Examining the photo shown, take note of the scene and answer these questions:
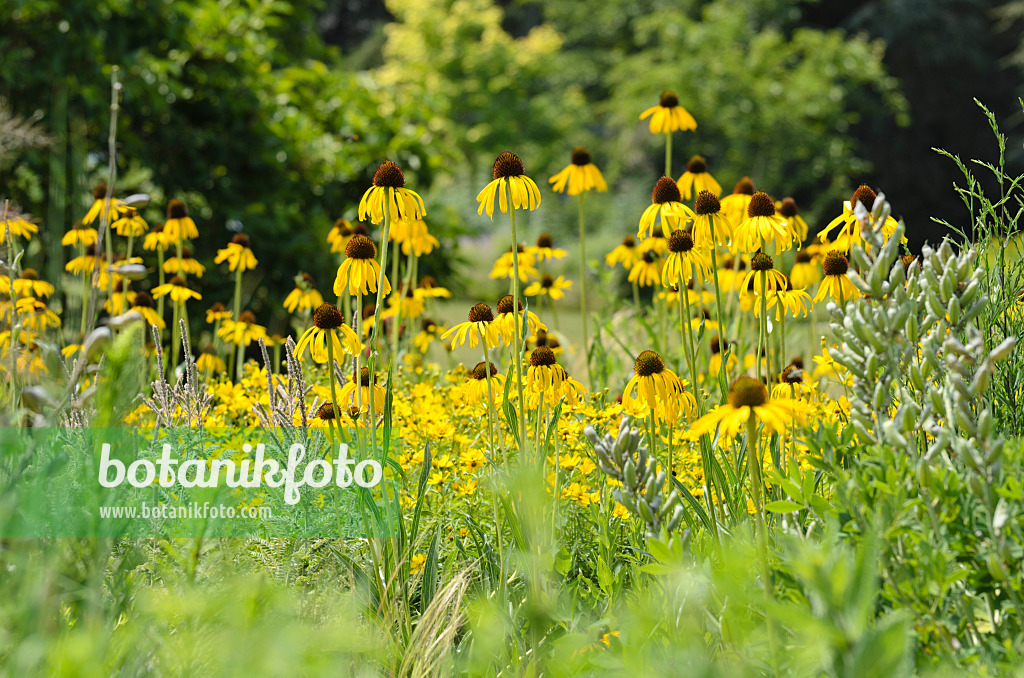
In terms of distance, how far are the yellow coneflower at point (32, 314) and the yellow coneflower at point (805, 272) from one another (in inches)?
124

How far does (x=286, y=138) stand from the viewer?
5496 millimetres

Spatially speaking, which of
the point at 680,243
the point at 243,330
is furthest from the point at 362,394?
the point at 243,330

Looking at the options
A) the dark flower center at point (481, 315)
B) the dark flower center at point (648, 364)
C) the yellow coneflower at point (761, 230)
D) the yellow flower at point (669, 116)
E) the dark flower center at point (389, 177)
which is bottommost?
the dark flower center at point (648, 364)

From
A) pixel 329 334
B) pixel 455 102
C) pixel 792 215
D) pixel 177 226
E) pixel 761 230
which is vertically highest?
pixel 455 102

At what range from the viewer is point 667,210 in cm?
245

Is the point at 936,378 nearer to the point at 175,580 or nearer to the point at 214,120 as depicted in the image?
the point at 175,580

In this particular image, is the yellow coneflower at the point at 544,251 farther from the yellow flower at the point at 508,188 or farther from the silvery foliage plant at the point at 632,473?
the silvery foliage plant at the point at 632,473

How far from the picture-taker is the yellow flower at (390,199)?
6.67 ft

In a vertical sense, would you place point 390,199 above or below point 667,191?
below

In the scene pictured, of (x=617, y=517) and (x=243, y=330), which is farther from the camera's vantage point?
(x=243, y=330)

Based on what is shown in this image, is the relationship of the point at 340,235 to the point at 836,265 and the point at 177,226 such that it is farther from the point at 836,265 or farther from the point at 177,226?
the point at 836,265

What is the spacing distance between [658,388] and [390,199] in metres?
0.83

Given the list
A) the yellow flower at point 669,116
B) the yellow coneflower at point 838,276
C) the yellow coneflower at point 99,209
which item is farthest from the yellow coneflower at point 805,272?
the yellow coneflower at point 99,209

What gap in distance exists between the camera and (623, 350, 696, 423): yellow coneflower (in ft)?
6.56
